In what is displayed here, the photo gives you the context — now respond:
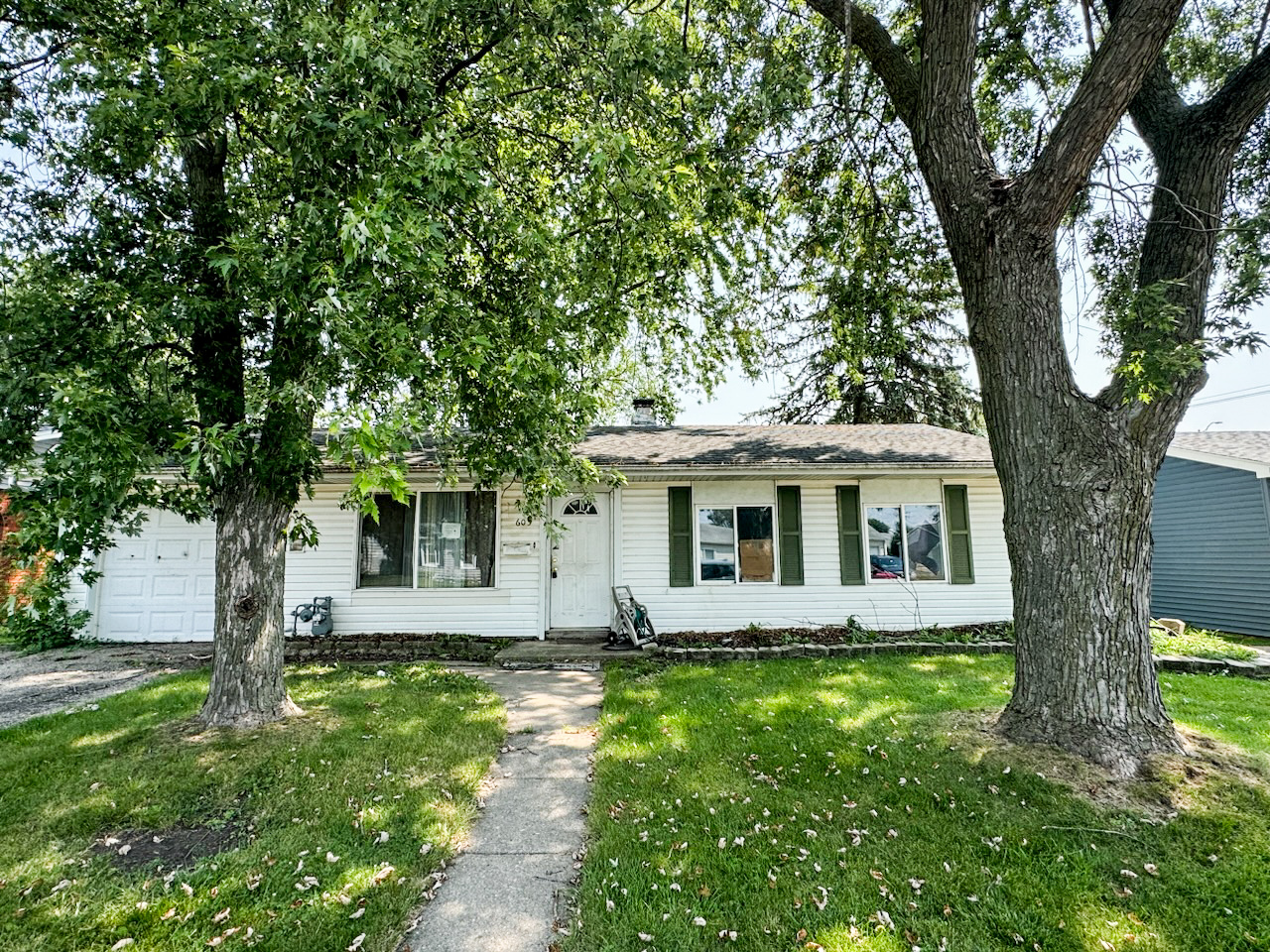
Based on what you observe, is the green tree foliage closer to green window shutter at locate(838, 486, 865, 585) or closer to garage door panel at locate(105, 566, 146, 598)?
green window shutter at locate(838, 486, 865, 585)

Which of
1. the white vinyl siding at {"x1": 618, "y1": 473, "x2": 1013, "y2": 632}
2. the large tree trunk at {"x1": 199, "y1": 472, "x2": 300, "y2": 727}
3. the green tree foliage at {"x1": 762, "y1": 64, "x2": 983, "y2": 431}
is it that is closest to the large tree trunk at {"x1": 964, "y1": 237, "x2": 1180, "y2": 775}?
the green tree foliage at {"x1": 762, "y1": 64, "x2": 983, "y2": 431}

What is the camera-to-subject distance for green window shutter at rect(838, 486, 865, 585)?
9547mm

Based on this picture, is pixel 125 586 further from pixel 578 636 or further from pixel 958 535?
pixel 958 535

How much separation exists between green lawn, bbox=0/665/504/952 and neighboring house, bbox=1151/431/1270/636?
42.0 ft

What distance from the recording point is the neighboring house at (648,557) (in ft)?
30.9

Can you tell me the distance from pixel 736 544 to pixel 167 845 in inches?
303

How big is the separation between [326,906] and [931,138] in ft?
20.8

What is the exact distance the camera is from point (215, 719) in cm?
499

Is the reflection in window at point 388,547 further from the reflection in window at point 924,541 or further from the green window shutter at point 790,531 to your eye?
the reflection in window at point 924,541

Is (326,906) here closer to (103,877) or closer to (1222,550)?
(103,877)

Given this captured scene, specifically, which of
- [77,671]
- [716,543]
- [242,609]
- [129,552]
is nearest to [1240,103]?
[716,543]

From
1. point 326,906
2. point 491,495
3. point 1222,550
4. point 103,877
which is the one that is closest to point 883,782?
point 326,906

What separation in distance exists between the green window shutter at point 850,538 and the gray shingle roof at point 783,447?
2.22 feet

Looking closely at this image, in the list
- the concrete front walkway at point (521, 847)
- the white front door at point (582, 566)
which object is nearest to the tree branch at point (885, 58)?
the concrete front walkway at point (521, 847)
